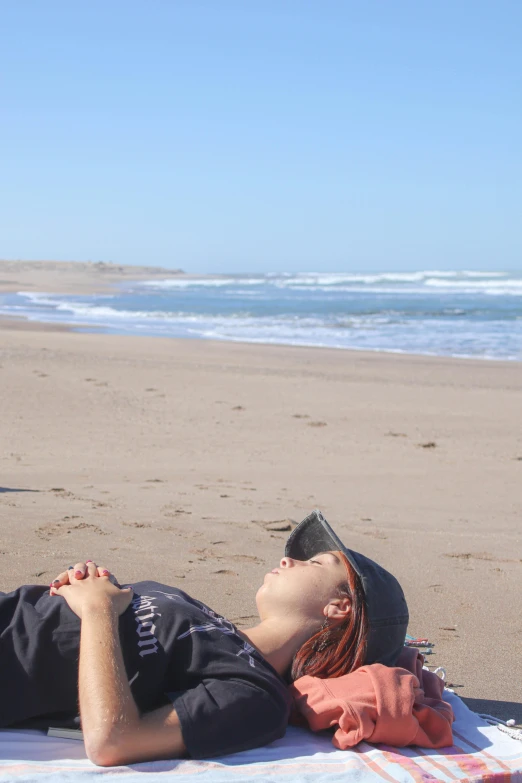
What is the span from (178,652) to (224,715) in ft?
0.81

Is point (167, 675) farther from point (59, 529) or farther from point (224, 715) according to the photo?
point (59, 529)

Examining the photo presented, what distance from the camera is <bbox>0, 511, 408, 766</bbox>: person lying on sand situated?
8.00 feet

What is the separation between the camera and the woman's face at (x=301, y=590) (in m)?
2.82

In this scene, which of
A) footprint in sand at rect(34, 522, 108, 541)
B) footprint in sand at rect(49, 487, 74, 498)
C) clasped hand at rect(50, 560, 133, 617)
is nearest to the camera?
clasped hand at rect(50, 560, 133, 617)

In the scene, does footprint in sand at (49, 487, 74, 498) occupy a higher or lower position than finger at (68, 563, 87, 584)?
lower

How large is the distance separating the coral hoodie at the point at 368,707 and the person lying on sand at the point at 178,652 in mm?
80

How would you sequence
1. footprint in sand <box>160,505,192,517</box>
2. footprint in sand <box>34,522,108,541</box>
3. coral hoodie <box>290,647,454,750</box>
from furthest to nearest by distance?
footprint in sand <box>160,505,192,517</box> → footprint in sand <box>34,522,108,541</box> → coral hoodie <box>290,647,454,750</box>

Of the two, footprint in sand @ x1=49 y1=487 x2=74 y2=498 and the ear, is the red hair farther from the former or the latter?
footprint in sand @ x1=49 y1=487 x2=74 y2=498

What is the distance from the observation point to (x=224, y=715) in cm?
250

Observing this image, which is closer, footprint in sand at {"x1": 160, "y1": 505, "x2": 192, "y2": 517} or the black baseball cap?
the black baseball cap

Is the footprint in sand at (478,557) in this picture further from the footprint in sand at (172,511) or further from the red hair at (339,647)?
the red hair at (339,647)

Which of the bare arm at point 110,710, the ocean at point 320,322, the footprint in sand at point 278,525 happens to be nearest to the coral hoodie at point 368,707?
the bare arm at point 110,710

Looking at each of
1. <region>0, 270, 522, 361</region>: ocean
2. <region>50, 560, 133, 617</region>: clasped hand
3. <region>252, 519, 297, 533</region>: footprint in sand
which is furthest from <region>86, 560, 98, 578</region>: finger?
<region>0, 270, 522, 361</region>: ocean

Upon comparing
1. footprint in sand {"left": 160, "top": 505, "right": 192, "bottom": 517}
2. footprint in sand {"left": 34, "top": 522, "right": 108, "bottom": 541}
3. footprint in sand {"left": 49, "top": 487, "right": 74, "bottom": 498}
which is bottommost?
footprint in sand {"left": 160, "top": 505, "right": 192, "bottom": 517}
